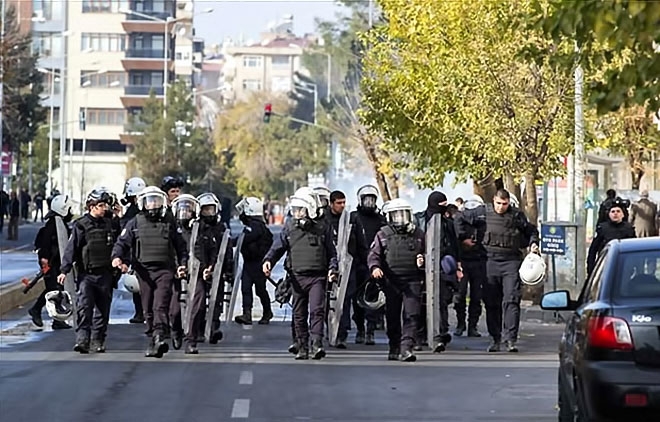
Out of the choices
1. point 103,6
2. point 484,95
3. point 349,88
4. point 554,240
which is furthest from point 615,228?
point 103,6

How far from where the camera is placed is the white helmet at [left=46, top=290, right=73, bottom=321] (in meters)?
19.7

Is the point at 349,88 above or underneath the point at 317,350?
above

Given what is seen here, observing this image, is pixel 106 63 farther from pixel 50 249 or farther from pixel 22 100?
pixel 50 249

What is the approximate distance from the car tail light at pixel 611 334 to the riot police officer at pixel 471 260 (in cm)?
1074

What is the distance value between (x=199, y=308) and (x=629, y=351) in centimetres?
955

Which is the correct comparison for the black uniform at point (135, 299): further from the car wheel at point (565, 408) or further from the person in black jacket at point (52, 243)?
the car wheel at point (565, 408)

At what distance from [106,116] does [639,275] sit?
11625 centimetres

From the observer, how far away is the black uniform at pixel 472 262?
67.6 feet

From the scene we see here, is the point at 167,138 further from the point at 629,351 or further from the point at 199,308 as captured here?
the point at 629,351

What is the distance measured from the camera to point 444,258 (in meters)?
18.6

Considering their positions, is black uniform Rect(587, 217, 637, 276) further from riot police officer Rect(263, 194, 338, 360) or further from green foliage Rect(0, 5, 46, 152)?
green foliage Rect(0, 5, 46, 152)

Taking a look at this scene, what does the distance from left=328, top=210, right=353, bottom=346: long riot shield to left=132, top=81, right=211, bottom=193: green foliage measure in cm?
6937

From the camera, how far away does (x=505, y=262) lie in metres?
18.6

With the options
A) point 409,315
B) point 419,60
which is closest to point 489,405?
point 409,315
